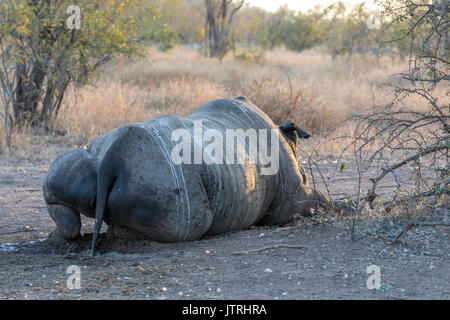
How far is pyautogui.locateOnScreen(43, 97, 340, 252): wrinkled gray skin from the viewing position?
4.03 m

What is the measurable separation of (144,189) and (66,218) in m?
0.66

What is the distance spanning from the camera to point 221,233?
4.75m

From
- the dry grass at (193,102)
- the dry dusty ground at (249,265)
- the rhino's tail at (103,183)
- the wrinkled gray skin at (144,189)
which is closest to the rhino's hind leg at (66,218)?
the wrinkled gray skin at (144,189)

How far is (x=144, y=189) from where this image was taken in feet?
13.2

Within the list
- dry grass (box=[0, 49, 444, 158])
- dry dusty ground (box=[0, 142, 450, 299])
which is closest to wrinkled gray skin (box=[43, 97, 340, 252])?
dry dusty ground (box=[0, 142, 450, 299])

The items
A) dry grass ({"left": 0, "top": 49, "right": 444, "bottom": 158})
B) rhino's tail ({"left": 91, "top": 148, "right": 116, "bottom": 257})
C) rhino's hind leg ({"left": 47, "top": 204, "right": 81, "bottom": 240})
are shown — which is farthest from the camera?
dry grass ({"left": 0, "top": 49, "right": 444, "bottom": 158})

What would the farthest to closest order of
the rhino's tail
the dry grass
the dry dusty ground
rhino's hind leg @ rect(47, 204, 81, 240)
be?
the dry grass → rhino's hind leg @ rect(47, 204, 81, 240) → the rhino's tail → the dry dusty ground

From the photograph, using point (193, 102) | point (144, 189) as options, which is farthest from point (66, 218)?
point (193, 102)

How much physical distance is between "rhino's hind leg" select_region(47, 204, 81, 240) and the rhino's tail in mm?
319

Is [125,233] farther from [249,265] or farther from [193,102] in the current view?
[193,102]

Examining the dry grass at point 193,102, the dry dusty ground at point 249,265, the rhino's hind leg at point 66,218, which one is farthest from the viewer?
the dry grass at point 193,102

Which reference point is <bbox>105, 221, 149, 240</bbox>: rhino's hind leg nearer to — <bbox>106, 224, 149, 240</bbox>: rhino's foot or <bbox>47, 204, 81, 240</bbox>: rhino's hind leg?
<bbox>106, 224, 149, 240</bbox>: rhino's foot

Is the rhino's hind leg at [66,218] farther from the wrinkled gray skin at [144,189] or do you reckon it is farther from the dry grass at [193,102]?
the dry grass at [193,102]

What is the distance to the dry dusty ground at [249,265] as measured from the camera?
3.51 meters
